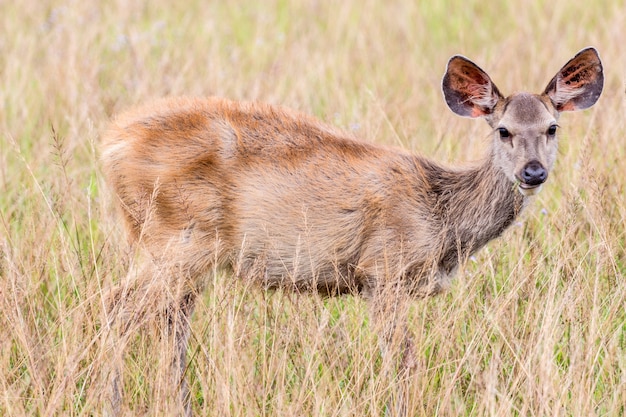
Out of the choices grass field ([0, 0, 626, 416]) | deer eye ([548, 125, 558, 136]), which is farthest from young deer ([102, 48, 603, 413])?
grass field ([0, 0, 626, 416])

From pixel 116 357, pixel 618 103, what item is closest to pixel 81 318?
pixel 116 357

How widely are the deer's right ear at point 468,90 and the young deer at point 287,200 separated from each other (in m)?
0.15

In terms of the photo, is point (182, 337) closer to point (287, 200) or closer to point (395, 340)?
point (287, 200)

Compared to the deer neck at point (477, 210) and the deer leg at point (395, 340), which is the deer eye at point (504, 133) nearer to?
the deer neck at point (477, 210)

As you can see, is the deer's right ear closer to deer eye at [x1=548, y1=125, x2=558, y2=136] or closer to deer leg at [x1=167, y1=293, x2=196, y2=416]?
deer eye at [x1=548, y1=125, x2=558, y2=136]

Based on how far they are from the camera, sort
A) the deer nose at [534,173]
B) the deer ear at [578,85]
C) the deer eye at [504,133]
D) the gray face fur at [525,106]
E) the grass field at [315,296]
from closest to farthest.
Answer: the grass field at [315,296] < the deer nose at [534,173] < the gray face fur at [525,106] < the deer eye at [504,133] < the deer ear at [578,85]

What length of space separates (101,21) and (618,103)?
13.9 ft

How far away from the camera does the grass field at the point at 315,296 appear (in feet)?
13.6

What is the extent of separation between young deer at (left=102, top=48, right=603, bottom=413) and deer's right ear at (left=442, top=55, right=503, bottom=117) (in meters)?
0.15

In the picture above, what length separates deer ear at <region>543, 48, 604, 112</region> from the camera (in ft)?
16.4

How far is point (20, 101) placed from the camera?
23.3 ft

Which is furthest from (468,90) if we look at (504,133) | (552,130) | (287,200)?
(287,200)

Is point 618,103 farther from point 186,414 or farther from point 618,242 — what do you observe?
point 186,414

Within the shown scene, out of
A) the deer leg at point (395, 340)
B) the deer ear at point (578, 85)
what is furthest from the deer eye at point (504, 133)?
the deer leg at point (395, 340)
